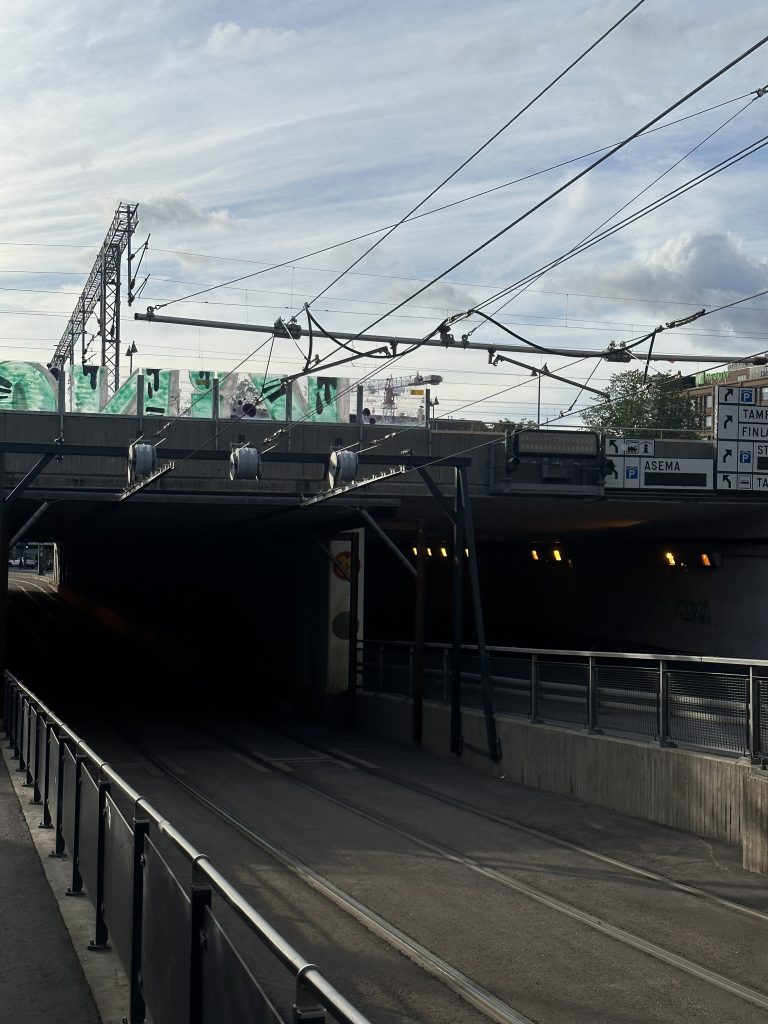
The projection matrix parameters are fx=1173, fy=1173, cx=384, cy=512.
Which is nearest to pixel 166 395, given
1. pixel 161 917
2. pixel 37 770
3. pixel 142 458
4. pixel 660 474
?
pixel 142 458

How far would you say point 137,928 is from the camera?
626cm

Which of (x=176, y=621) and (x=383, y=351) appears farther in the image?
(x=176, y=621)

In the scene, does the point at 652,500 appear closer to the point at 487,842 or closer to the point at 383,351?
the point at 383,351

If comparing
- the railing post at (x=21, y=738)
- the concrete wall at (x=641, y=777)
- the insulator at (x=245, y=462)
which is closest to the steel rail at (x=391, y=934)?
the railing post at (x=21, y=738)

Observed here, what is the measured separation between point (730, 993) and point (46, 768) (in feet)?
24.0

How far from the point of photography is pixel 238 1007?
166 inches

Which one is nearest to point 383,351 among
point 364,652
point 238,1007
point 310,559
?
point 364,652

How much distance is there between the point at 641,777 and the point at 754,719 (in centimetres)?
238

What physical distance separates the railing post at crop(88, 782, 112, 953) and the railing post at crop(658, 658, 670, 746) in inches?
333

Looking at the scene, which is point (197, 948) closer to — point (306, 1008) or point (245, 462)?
point (306, 1008)

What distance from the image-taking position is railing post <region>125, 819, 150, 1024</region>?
20.1 ft

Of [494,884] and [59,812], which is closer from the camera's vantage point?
[59,812]

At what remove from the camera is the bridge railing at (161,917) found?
403 centimetres

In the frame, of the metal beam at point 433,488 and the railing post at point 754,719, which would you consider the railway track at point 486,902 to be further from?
the metal beam at point 433,488
